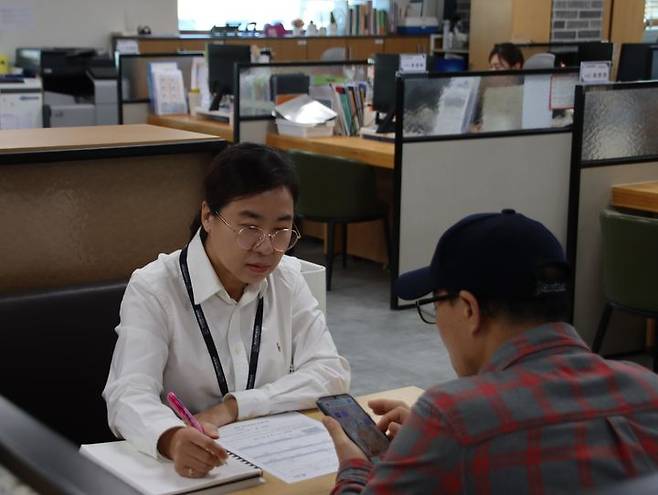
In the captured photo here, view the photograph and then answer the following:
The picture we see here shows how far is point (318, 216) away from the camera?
5918 millimetres

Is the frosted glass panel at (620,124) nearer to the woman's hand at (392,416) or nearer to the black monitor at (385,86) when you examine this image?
the black monitor at (385,86)

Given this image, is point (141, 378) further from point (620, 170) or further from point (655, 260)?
point (620, 170)

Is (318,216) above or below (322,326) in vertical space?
below

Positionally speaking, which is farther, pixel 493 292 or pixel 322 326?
pixel 322 326

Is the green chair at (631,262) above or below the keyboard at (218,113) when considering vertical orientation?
below

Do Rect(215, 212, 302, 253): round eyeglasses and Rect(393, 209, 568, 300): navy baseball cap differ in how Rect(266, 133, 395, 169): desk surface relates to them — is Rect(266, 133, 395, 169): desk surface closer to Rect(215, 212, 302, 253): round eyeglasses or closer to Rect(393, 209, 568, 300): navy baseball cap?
Rect(215, 212, 302, 253): round eyeglasses

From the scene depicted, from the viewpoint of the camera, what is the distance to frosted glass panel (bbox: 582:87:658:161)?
15.1 feet

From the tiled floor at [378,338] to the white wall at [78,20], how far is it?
16.5 ft

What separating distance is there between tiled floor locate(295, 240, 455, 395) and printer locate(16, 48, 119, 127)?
3319mm

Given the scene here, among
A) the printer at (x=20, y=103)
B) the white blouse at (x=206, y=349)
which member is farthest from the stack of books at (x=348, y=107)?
the white blouse at (x=206, y=349)

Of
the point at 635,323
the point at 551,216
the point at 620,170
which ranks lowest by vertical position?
the point at 635,323

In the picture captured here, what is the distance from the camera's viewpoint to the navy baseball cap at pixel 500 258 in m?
1.33

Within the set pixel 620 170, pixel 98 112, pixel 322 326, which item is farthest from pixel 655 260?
pixel 98 112

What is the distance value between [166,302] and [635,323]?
3.27 m
